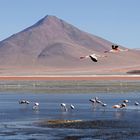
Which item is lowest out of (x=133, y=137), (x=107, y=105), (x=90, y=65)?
(x=133, y=137)

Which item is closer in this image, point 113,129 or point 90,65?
point 113,129

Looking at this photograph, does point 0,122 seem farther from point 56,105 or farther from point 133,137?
point 56,105

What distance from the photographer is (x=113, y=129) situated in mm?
26594

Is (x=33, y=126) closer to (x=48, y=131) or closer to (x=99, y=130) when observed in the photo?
(x=48, y=131)

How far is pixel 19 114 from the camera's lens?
33938 mm

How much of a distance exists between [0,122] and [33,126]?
2.41m

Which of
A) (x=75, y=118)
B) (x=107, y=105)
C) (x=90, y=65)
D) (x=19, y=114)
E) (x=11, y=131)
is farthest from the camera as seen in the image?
(x=90, y=65)

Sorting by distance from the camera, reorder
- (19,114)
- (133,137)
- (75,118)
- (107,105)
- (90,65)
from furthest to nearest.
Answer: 1. (90,65)
2. (107,105)
3. (19,114)
4. (75,118)
5. (133,137)


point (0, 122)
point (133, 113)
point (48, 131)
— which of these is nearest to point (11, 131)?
point (48, 131)

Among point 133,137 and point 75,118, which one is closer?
point 133,137

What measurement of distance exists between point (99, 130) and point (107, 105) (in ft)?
45.4

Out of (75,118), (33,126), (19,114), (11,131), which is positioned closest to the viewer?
(11,131)

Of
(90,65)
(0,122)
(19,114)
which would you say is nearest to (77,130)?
(0,122)

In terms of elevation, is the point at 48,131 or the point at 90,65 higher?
the point at 90,65
